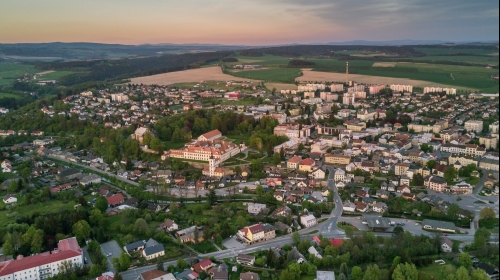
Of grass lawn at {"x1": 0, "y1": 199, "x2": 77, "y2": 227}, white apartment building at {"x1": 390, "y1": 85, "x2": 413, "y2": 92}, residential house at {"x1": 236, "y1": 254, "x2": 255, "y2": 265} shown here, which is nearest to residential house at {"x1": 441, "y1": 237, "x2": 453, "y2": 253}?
residential house at {"x1": 236, "y1": 254, "x2": 255, "y2": 265}

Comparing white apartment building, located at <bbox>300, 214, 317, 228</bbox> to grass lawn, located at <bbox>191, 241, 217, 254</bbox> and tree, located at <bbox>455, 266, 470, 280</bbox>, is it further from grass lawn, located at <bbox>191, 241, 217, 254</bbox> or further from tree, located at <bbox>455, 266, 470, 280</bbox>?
tree, located at <bbox>455, 266, 470, 280</bbox>

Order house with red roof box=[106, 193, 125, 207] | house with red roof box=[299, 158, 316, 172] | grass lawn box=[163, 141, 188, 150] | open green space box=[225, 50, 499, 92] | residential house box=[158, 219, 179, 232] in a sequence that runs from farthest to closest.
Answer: open green space box=[225, 50, 499, 92] < grass lawn box=[163, 141, 188, 150] < house with red roof box=[299, 158, 316, 172] < house with red roof box=[106, 193, 125, 207] < residential house box=[158, 219, 179, 232]

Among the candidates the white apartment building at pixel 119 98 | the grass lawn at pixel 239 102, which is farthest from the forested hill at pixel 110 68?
the grass lawn at pixel 239 102

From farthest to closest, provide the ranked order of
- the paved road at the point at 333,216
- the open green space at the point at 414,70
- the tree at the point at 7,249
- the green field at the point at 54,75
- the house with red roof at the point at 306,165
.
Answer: the green field at the point at 54,75 → the open green space at the point at 414,70 → the house with red roof at the point at 306,165 → the paved road at the point at 333,216 → the tree at the point at 7,249

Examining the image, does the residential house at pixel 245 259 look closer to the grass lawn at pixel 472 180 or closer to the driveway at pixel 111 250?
the driveway at pixel 111 250

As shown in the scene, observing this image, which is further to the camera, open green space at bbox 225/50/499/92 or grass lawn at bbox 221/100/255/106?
open green space at bbox 225/50/499/92
